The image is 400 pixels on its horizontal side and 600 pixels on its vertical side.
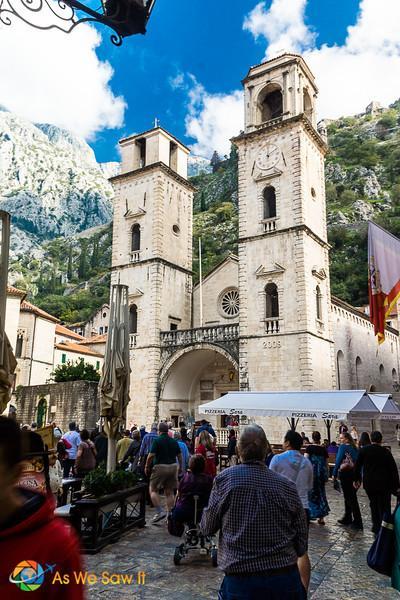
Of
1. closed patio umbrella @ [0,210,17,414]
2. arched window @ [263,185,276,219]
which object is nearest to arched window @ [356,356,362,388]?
arched window @ [263,185,276,219]

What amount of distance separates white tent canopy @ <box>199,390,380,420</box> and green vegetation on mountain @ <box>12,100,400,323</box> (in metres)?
40.4

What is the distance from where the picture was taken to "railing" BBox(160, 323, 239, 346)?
23.9 metres

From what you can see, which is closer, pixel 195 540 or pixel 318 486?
pixel 195 540

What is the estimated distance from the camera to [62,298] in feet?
282

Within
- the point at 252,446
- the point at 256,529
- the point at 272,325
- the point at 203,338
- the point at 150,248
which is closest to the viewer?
the point at 256,529

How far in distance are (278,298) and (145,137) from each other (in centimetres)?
1401

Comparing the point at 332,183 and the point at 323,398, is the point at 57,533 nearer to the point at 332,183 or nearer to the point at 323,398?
the point at 323,398

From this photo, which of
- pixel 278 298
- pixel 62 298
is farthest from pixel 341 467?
pixel 62 298

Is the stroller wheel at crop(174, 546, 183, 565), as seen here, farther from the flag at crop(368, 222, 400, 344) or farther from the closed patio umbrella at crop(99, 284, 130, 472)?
the flag at crop(368, 222, 400, 344)

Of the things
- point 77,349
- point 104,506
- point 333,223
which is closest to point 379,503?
point 104,506

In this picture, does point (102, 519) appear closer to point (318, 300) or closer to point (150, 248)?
point (318, 300)

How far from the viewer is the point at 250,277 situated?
23562 mm

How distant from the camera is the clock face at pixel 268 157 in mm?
24062

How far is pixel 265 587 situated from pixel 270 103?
27538 millimetres
